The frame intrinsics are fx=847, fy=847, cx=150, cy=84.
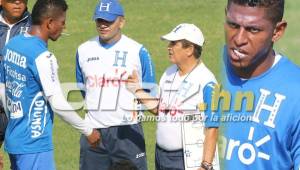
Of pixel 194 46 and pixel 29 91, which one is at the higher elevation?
pixel 194 46

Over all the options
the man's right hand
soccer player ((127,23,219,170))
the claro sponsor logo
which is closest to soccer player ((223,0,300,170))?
soccer player ((127,23,219,170))

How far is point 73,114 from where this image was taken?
7.53 metres

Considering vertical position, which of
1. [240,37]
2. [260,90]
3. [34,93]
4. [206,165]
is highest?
[240,37]

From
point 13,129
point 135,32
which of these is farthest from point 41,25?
point 135,32

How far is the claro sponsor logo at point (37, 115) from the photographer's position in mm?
7426

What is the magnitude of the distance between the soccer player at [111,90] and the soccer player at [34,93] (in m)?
0.73

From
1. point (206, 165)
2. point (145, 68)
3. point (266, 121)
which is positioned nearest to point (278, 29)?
point (266, 121)

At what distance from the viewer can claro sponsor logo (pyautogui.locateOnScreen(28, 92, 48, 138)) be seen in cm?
743

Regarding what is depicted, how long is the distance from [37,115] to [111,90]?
3.67 feet

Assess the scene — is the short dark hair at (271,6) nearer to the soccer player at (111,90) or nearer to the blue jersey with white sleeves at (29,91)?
the blue jersey with white sleeves at (29,91)

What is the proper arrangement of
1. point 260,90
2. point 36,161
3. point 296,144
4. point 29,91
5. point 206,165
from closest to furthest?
1. point 296,144
2. point 260,90
3. point 206,165
4. point 29,91
5. point 36,161

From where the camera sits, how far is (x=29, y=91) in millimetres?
7383

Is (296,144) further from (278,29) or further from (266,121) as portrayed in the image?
(278,29)

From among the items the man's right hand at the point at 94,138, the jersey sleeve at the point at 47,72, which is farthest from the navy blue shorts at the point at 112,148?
the jersey sleeve at the point at 47,72
